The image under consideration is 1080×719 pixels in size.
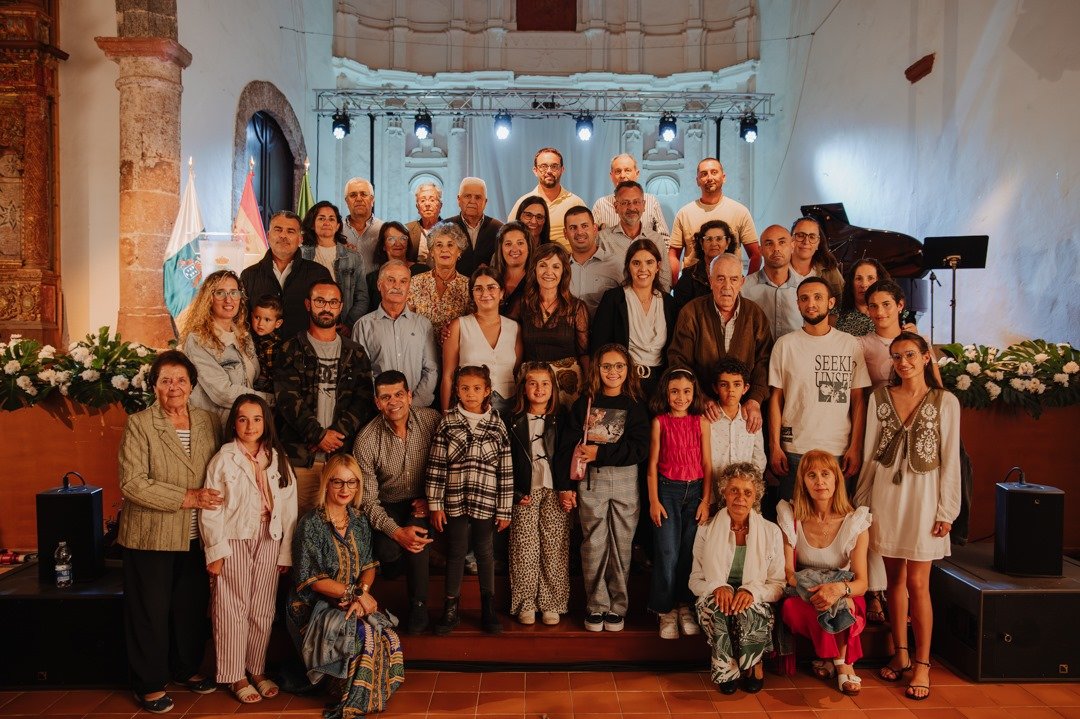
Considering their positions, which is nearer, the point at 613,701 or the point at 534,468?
the point at 613,701

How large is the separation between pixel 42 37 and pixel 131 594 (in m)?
5.79

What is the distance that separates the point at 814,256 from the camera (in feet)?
15.7

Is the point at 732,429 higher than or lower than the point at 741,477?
higher

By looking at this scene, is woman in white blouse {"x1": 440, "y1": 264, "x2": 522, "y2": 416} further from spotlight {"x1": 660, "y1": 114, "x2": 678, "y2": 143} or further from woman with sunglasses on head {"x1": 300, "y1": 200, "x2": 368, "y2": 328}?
spotlight {"x1": 660, "y1": 114, "x2": 678, "y2": 143}

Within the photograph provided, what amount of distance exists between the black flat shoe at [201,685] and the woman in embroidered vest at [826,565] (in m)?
2.65

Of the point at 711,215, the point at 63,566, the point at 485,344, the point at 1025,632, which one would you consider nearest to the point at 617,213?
the point at 711,215

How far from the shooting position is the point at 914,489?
368 cm

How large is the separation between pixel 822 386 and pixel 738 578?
107 centimetres

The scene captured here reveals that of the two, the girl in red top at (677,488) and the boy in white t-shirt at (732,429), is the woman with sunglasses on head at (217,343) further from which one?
the boy in white t-shirt at (732,429)

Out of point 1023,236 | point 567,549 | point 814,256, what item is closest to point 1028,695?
point 567,549

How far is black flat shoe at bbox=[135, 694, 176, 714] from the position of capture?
336 centimetres

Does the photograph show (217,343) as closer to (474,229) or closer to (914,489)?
(474,229)

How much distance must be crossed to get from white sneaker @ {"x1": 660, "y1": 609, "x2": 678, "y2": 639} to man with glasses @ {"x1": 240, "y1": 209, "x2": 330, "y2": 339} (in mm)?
2539

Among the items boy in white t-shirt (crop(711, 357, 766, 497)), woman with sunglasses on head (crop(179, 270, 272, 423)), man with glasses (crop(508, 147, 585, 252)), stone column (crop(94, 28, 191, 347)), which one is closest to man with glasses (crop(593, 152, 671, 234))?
man with glasses (crop(508, 147, 585, 252))
